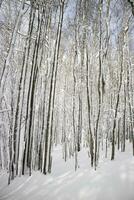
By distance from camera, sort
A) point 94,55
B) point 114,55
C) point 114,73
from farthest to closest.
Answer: point 114,73 < point 114,55 < point 94,55

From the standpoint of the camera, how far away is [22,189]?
261 inches

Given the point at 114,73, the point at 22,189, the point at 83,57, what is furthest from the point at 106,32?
the point at 114,73

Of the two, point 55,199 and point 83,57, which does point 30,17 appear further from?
point 55,199

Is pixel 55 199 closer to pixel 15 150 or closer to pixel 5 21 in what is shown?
pixel 15 150

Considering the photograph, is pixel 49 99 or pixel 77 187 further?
pixel 49 99

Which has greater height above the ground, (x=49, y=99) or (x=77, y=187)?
(x=49, y=99)

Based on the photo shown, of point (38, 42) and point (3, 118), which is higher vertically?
point (38, 42)

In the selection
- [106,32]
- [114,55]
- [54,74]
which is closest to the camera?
[54,74]

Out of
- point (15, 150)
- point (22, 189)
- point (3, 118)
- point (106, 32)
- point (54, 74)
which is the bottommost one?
point (22, 189)

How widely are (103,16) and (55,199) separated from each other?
332 inches

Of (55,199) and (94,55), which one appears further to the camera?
(94,55)

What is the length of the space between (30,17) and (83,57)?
383cm

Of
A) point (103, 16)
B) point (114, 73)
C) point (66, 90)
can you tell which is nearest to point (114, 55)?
point (114, 73)

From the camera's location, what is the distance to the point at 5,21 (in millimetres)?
10156
